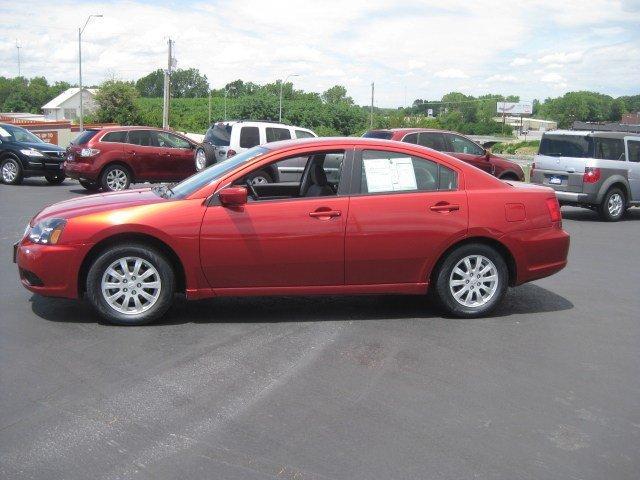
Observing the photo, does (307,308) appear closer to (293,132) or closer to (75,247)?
(75,247)

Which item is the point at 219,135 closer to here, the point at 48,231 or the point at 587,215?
the point at 587,215

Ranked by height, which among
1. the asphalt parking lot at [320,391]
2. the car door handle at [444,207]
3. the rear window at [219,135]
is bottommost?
the asphalt parking lot at [320,391]

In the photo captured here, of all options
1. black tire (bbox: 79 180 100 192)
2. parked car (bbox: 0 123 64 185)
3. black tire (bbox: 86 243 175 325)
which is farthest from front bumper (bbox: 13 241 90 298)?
parked car (bbox: 0 123 64 185)

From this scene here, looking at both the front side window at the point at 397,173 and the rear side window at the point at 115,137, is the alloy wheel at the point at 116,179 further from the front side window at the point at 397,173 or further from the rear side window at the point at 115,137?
the front side window at the point at 397,173

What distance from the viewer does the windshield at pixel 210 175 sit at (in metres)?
6.32

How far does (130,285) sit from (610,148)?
38.4 feet

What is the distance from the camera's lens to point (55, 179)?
63.7ft

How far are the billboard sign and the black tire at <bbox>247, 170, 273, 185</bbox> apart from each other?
111 m

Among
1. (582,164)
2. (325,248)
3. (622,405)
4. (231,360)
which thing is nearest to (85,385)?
(231,360)

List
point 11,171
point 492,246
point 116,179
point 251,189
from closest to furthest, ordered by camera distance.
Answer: point 251,189 → point 492,246 → point 116,179 → point 11,171

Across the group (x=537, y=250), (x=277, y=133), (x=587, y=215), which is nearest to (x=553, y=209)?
(x=537, y=250)

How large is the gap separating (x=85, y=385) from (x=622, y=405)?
11.2ft

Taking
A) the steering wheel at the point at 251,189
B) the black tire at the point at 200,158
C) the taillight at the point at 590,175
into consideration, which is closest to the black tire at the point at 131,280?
the steering wheel at the point at 251,189

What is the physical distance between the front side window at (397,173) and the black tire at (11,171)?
14.6 metres
